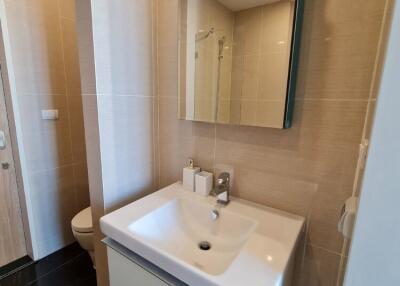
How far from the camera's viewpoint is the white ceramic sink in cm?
66

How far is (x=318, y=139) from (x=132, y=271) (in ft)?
2.89

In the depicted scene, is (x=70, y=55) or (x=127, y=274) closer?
(x=127, y=274)

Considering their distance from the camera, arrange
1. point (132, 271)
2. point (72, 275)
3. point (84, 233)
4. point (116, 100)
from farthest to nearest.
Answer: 1. point (72, 275)
2. point (84, 233)
3. point (116, 100)
4. point (132, 271)

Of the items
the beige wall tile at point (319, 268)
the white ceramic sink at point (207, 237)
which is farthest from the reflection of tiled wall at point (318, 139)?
the white ceramic sink at point (207, 237)

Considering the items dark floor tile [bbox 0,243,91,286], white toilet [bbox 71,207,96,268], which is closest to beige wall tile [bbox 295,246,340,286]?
white toilet [bbox 71,207,96,268]

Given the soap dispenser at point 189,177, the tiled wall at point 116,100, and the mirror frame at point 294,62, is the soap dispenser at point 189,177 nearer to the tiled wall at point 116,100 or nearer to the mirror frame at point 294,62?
the tiled wall at point 116,100

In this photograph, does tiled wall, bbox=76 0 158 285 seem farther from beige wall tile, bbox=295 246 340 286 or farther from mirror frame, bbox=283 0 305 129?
beige wall tile, bbox=295 246 340 286

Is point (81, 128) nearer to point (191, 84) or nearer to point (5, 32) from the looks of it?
point (5, 32)

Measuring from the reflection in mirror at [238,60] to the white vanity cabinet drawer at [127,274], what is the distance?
71 centimetres

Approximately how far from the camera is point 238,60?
1.00 metres

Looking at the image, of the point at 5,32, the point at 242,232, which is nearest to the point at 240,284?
the point at 242,232

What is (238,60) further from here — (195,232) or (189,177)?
(195,232)

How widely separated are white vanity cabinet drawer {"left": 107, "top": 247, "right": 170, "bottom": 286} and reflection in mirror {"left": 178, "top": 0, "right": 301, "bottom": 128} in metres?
0.71

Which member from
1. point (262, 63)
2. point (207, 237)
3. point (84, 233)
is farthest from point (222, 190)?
point (84, 233)
